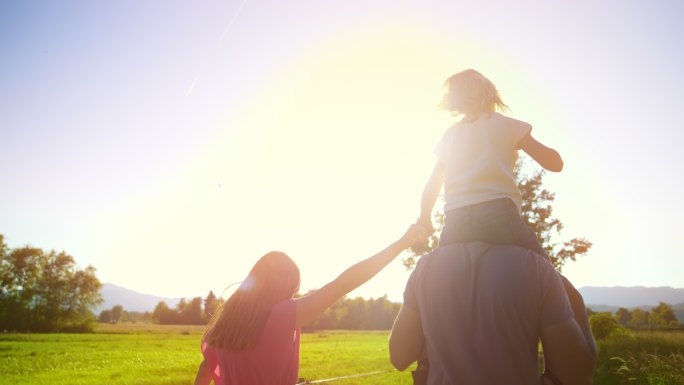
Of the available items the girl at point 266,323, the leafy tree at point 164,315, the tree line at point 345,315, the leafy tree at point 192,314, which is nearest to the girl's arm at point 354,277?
the girl at point 266,323

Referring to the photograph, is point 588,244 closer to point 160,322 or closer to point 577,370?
point 577,370

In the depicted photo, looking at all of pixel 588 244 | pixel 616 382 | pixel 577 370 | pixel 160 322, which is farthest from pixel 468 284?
pixel 160 322

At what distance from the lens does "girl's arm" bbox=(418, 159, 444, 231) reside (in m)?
2.21

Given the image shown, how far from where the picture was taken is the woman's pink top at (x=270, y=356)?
8.59ft

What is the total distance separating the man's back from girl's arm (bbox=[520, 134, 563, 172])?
1.88 feet

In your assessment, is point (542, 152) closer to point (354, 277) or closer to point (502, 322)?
point (502, 322)

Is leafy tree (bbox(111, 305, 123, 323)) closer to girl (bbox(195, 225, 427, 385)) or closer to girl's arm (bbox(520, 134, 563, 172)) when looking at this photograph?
girl (bbox(195, 225, 427, 385))

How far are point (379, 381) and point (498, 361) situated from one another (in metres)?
15.5

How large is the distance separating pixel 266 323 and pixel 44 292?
80095 millimetres

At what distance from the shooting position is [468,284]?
162 centimetres

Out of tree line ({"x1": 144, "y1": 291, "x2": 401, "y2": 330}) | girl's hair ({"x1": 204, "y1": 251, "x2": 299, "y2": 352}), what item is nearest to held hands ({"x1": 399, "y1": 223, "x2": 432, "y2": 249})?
girl's hair ({"x1": 204, "y1": 251, "x2": 299, "y2": 352})

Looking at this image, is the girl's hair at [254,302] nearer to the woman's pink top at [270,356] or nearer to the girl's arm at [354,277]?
the woman's pink top at [270,356]

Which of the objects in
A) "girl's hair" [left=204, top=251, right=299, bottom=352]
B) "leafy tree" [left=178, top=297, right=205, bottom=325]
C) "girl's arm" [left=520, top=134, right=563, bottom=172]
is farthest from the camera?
"leafy tree" [left=178, top=297, right=205, bottom=325]

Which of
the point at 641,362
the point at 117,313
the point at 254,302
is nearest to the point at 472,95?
the point at 254,302
